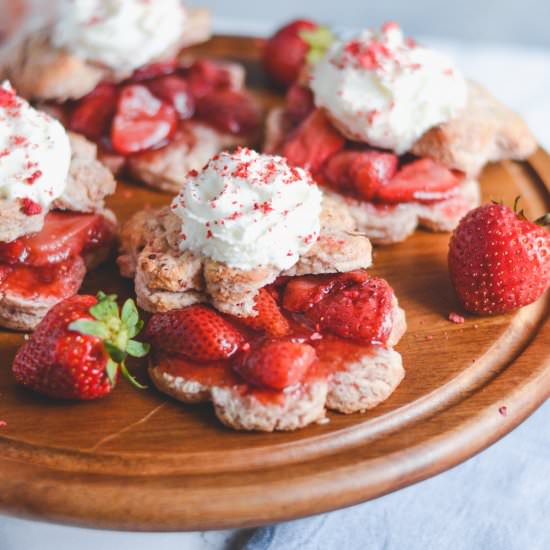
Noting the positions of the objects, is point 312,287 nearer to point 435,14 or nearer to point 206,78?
point 206,78

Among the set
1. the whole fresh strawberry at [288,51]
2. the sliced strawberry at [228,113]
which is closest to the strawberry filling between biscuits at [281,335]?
the sliced strawberry at [228,113]

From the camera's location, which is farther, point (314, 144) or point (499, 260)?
point (314, 144)

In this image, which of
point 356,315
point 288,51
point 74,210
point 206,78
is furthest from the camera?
point 288,51

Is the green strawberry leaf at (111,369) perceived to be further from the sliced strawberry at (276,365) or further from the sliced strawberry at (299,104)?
the sliced strawberry at (299,104)

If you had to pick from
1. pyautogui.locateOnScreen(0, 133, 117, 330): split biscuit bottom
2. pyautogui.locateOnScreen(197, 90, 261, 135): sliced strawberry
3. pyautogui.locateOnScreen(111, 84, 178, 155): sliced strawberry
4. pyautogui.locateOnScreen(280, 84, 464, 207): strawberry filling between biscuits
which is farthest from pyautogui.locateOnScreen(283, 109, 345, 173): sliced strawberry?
pyautogui.locateOnScreen(0, 133, 117, 330): split biscuit bottom

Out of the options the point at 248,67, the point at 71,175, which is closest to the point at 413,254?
the point at 71,175

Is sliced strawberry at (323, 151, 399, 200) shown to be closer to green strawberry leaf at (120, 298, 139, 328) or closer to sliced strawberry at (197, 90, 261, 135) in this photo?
sliced strawberry at (197, 90, 261, 135)

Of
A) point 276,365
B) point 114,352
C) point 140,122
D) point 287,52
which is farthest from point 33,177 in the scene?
point 287,52
